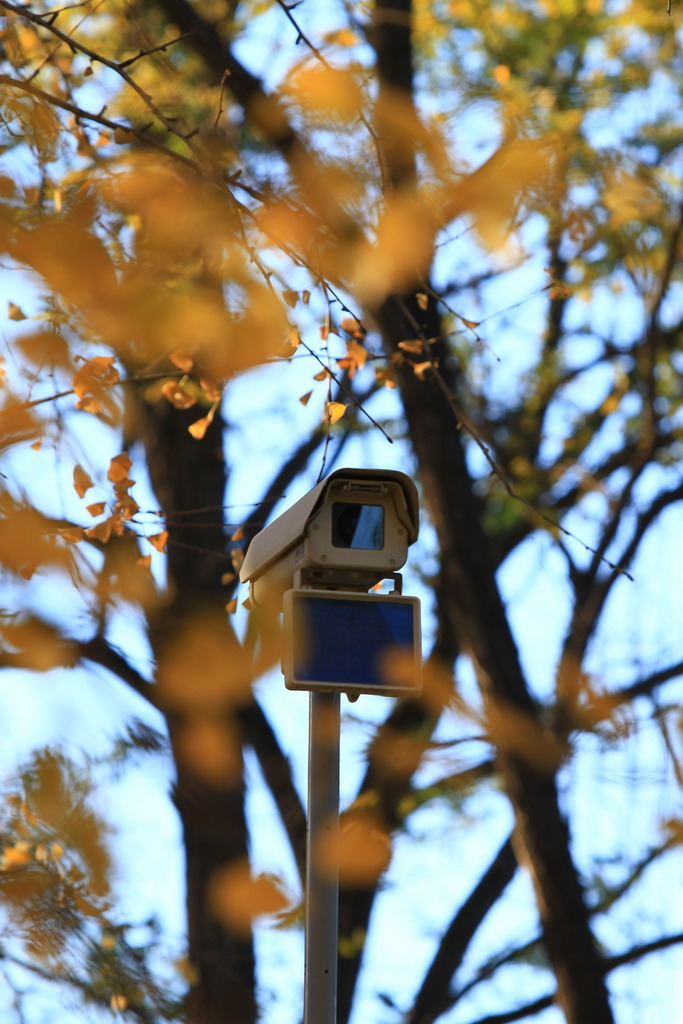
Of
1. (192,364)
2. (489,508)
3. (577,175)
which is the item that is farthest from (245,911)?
(577,175)

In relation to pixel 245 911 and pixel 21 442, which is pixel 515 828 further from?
pixel 21 442

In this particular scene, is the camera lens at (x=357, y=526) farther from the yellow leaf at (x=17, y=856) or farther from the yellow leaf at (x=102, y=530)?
the yellow leaf at (x=17, y=856)

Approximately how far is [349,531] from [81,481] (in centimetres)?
125

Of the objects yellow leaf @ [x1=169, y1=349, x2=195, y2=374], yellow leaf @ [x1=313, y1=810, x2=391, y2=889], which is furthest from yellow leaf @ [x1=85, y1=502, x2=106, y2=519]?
yellow leaf @ [x1=313, y1=810, x2=391, y2=889]

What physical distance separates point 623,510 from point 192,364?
8.54 feet

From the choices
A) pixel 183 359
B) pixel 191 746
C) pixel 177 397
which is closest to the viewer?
pixel 177 397

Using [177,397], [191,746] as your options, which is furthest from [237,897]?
[177,397]

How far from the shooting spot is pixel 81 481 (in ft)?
11.0

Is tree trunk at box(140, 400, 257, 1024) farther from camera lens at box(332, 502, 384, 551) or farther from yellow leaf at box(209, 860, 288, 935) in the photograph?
camera lens at box(332, 502, 384, 551)

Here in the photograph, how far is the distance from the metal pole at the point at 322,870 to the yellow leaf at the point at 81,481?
4.21ft

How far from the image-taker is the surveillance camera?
7.39 feet

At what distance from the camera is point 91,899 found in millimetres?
3557

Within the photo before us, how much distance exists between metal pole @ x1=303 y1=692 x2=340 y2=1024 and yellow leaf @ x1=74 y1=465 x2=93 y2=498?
50.5 inches

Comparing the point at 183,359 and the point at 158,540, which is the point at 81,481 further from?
the point at 183,359
